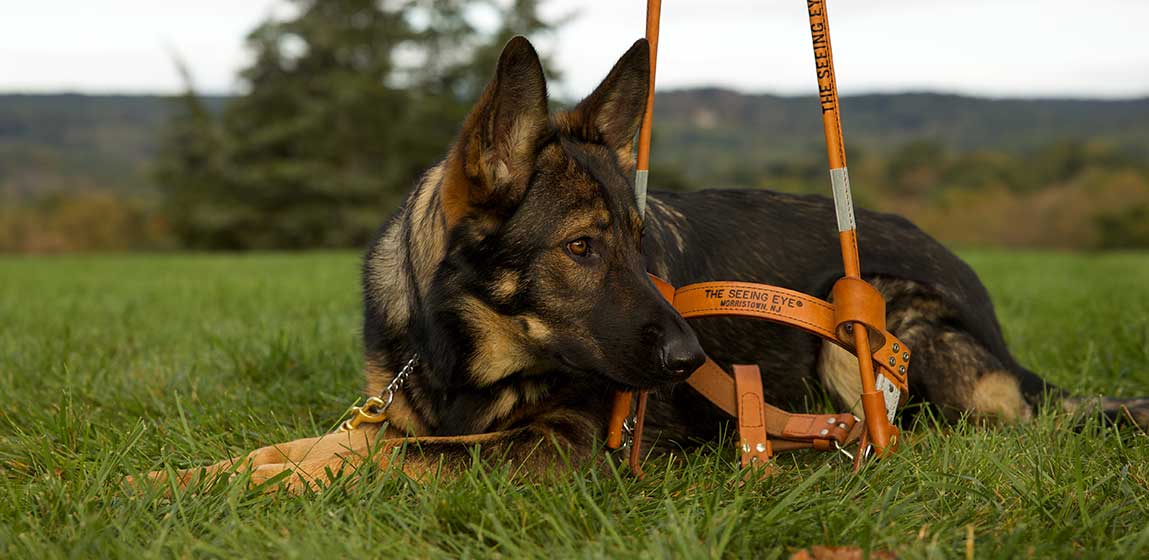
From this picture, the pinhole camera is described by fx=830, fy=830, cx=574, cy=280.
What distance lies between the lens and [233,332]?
5.46m

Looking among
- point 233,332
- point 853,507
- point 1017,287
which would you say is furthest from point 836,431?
point 1017,287

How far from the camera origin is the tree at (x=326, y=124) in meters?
35.0

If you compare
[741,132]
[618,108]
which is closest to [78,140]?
[741,132]

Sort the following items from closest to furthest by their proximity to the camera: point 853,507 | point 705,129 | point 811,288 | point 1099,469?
point 853,507 → point 1099,469 → point 811,288 → point 705,129

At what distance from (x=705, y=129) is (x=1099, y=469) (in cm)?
3953

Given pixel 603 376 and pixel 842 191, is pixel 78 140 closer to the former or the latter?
pixel 603 376

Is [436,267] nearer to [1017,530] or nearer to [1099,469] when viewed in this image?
[1017,530]


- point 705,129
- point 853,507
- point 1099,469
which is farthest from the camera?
point 705,129

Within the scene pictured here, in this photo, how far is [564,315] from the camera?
9.04 ft

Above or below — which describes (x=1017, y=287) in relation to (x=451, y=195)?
below

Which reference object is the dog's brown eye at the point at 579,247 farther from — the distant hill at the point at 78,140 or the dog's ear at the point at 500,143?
the distant hill at the point at 78,140

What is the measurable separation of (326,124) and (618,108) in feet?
117

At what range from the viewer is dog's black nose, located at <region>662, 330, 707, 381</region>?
2.55 m

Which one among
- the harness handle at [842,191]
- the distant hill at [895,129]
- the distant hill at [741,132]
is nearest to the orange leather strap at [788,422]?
the harness handle at [842,191]
